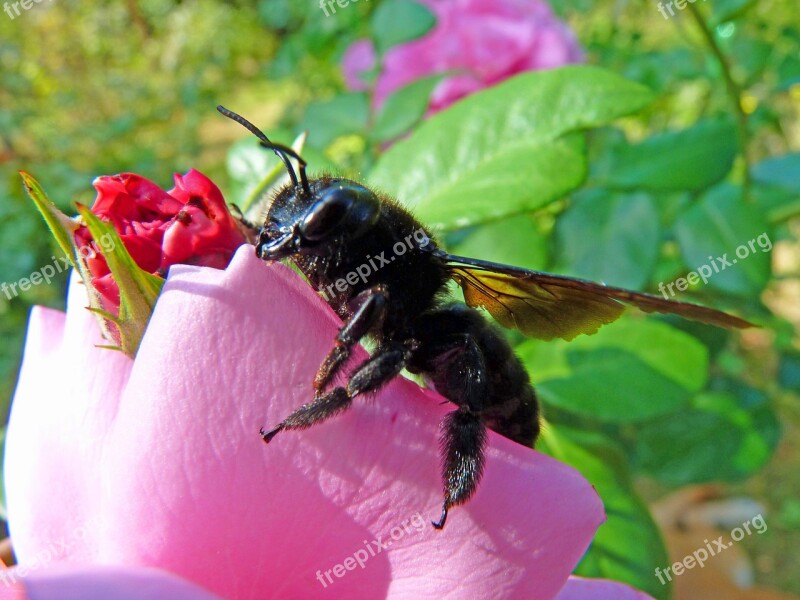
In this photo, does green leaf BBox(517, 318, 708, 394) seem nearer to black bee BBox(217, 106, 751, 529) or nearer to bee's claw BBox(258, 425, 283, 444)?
black bee BBox(217, 106, 751, 529)

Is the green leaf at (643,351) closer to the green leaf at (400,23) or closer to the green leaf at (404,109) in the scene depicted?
the green leaf at (404,109)

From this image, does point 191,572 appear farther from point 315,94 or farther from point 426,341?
point 315,94

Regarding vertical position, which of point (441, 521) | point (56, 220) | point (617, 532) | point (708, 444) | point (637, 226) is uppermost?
point (56, 220)

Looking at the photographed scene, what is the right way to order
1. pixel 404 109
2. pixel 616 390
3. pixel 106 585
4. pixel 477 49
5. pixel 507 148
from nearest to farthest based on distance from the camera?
pixel 106 585, pixel 507 148, pixel 616 390, pixel 404 109, pixel 477 49

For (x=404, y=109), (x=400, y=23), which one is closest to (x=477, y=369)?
(x=404, y=109)

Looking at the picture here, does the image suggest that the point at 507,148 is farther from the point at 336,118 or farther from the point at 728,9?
the point at 336,118

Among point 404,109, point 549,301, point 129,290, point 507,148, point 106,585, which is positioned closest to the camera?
point 106,585

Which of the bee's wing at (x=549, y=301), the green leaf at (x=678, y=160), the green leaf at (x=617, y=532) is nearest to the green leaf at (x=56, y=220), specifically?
the bee's wing at (x=549, y=301)
